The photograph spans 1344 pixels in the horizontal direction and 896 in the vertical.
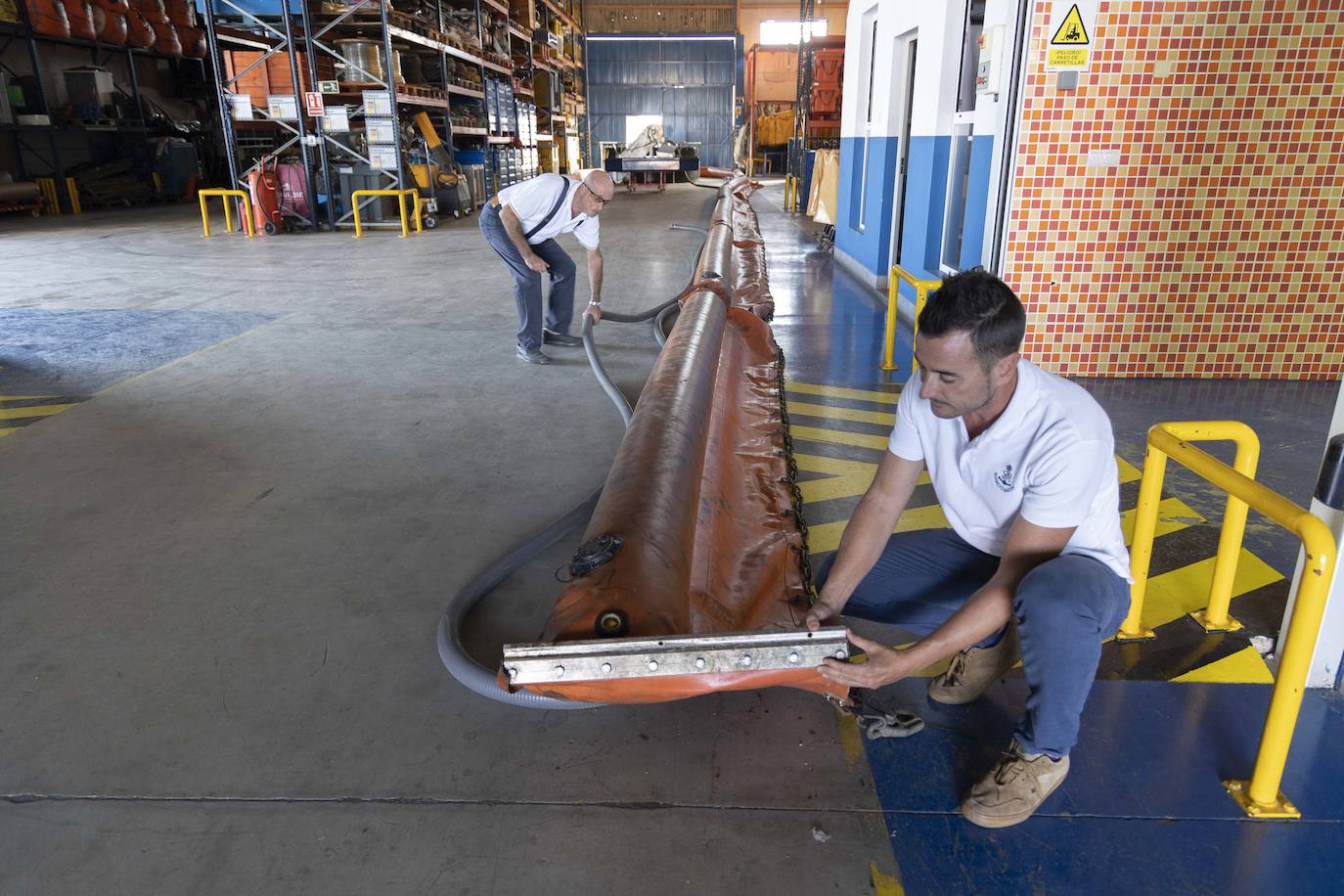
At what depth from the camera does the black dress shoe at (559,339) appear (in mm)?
6328

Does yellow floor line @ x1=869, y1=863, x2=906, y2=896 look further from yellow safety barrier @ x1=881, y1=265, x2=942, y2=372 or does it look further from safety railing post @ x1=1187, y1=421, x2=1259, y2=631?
yellow safety barrier @ x1=881, y1=265, x2=942, y2=372

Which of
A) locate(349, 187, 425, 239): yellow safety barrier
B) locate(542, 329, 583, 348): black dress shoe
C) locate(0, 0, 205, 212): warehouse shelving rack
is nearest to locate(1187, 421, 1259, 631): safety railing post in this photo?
locate(542, 329, 583, 348): black dress shoe

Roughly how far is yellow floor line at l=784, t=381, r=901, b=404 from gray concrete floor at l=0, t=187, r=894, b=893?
1296 mm

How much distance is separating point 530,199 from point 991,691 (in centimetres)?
436

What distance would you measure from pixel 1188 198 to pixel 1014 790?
4.41m

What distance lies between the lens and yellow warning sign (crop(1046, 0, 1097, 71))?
4.60 m

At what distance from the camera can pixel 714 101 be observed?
33219 millimetres

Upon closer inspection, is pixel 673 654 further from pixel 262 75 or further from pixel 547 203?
pixel 262 75

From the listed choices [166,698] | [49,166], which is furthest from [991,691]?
[49,166]

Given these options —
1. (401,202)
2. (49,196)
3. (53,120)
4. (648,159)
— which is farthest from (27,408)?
(648,159)

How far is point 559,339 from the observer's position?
634cm

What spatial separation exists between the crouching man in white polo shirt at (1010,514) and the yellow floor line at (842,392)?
9.86 feet

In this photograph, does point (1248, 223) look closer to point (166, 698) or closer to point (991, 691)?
point (991, 691)

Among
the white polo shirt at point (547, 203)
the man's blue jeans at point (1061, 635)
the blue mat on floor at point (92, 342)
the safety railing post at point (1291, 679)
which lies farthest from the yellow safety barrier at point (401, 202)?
the safety railing post at point (1291, 679)
